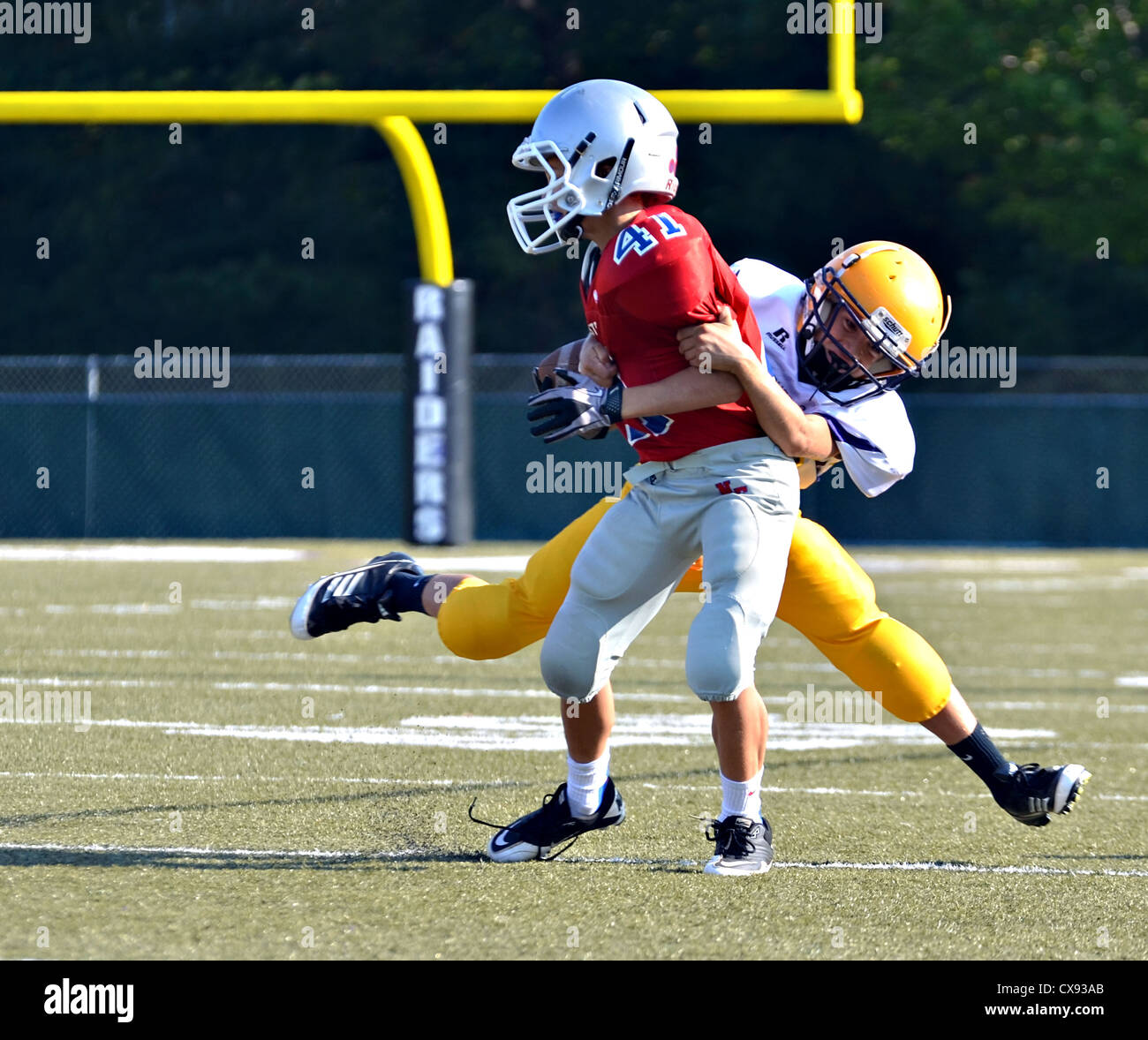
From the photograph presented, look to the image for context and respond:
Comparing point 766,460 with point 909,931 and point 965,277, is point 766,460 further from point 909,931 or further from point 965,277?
point 965,277

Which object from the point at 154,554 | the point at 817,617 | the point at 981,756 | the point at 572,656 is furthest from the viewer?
the point at 154,554

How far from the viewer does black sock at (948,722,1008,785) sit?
4.48 meters

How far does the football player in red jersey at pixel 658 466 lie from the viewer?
4.07 metres

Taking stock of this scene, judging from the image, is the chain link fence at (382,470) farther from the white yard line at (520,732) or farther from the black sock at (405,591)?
the black sock at (405,591)

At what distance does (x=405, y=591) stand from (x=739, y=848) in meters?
1.08

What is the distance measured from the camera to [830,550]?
439 centimetres

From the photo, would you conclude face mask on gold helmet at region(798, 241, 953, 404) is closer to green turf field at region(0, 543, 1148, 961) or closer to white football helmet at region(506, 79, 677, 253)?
white football helmet at region(506, 79, 677, 253)

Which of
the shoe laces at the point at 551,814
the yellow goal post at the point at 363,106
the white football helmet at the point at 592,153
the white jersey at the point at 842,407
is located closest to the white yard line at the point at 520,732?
the shoe laces at the point at 551,814

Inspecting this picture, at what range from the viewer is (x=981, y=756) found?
4.50 meters

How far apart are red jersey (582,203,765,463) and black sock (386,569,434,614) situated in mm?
712

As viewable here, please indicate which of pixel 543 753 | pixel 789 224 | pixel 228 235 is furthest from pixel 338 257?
pixel 543 753

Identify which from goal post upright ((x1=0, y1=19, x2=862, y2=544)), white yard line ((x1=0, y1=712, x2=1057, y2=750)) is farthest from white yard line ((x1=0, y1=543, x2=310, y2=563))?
white yard line ((x1=0, y1=712, x2=1057, y2=750))

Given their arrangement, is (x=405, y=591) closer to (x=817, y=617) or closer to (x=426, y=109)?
(x=817, y=617)

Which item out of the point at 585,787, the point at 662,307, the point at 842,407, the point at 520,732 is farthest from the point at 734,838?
the point at 520,732
